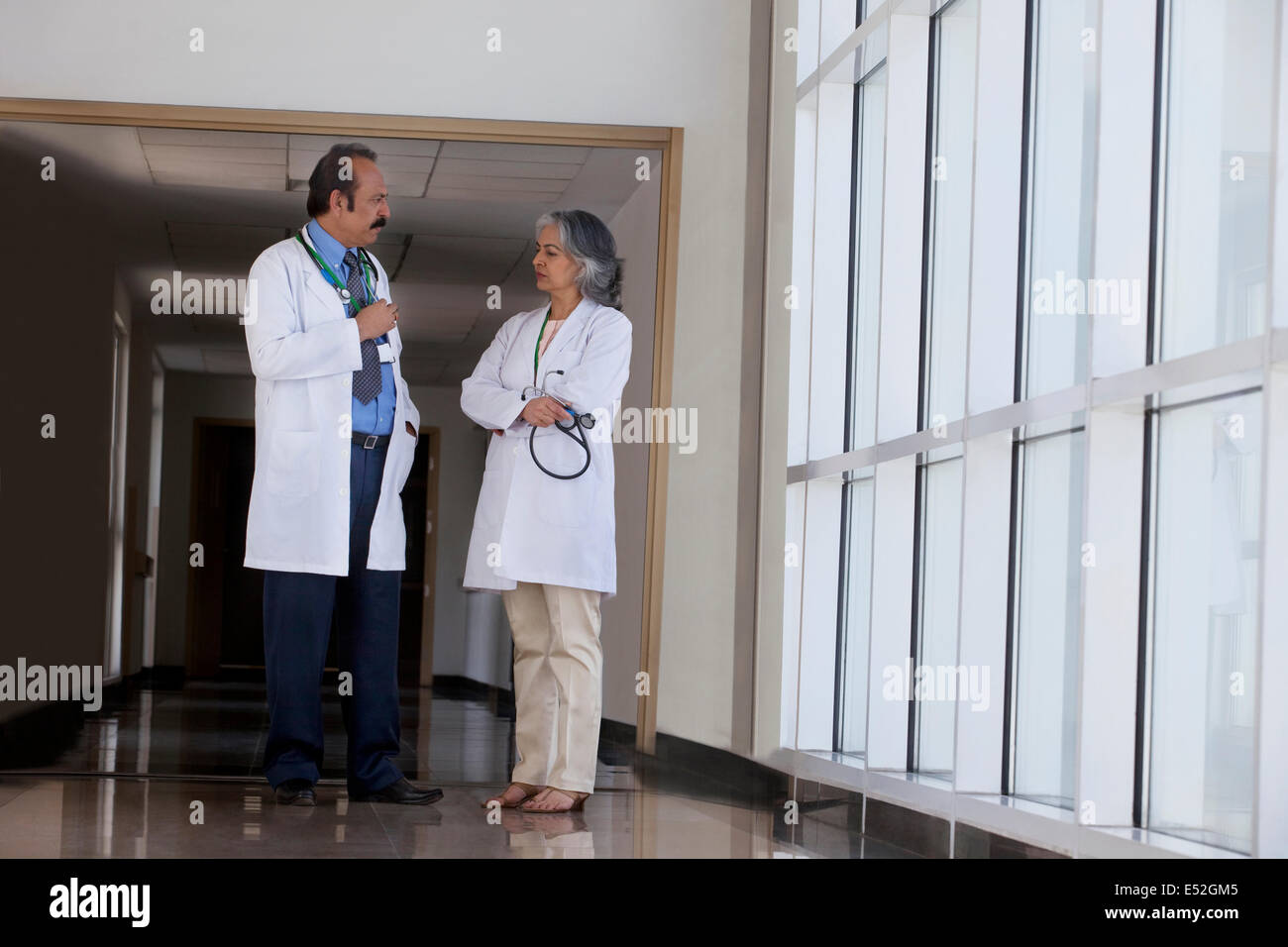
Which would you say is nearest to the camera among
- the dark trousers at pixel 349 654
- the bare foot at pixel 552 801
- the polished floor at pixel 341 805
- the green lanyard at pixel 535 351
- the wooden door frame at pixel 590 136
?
the polished floor at pixel 341 805

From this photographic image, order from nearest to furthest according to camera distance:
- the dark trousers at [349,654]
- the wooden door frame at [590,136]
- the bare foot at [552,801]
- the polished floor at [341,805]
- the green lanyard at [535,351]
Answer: the polished floor at [341,805], the dark trousers at [349,654], the bare foot at [552,801], the green lanyard at [535,351], the wooden door frame at [590,136]

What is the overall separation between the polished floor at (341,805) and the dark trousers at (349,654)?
0.13 m

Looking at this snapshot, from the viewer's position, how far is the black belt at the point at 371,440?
388 centimetres

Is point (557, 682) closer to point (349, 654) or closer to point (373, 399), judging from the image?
point (349, 654)

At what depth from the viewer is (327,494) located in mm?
3803

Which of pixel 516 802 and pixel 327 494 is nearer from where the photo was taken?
pixel 327 494

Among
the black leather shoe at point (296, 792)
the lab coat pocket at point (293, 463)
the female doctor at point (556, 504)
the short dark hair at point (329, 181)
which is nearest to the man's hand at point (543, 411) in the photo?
the female doctor at point (556, 504)

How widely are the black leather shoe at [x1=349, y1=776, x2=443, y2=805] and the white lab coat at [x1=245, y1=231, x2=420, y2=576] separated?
0.59m

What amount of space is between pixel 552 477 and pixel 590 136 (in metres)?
1.55

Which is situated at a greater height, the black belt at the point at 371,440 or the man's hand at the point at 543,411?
the man's hand at the point at 543,411

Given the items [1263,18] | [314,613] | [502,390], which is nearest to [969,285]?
[1263,18]

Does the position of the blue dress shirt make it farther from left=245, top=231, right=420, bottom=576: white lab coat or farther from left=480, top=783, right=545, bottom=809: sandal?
left=480, top=783, right=545, bottom=809: sandal

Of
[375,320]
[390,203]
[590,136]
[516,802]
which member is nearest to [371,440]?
A: [375,320]

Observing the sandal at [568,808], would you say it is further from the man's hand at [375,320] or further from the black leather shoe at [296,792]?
the man's hand at [375,320]
